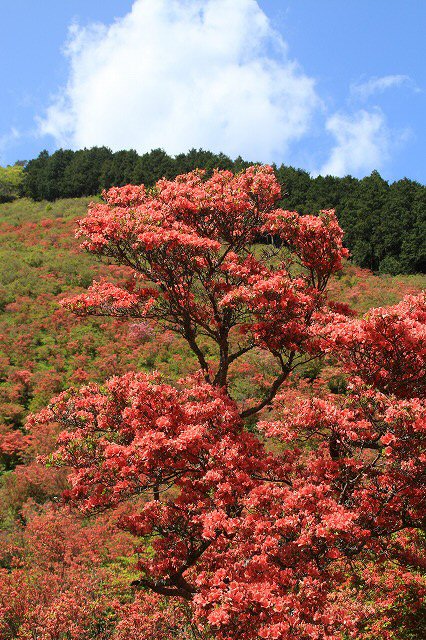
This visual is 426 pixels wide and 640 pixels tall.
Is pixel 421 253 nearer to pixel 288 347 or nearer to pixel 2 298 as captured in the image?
pixel 2 298

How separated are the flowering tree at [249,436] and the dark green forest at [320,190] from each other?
2673 cm

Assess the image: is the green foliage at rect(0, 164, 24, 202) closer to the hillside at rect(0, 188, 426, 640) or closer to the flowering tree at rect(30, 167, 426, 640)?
the hillside at rect(0, 188, 426, 640)

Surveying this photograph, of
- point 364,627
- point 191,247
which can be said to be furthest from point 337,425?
point 364,627

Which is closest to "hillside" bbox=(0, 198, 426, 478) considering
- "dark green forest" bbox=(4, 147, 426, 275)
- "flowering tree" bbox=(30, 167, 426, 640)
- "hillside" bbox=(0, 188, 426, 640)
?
"hillside" bbox=(0, 188, 426, 640)

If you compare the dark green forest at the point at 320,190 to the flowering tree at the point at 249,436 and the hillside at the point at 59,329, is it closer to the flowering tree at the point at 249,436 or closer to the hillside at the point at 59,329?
the hillside at the point at 59,329

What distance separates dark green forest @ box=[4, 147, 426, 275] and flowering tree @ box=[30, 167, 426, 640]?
2673 centimetres

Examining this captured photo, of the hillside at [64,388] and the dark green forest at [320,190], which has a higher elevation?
the dark green forest at [320,190]

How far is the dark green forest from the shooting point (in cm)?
4809

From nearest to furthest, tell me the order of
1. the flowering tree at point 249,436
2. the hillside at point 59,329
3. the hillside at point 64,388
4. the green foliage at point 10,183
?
the flowering tree at point 249,436
the hillside at point 64,388
the hillside at point 59,329
the green foliage at point 10,183

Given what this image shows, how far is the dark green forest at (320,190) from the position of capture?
4809 cm

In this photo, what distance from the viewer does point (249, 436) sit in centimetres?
822

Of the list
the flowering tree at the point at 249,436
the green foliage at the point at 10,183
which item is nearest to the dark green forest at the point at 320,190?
the green foliage at the point at 10,183

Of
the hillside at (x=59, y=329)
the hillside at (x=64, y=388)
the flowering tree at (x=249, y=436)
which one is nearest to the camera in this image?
the flowering tree at (x=249, y=436)

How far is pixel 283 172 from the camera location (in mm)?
60844
